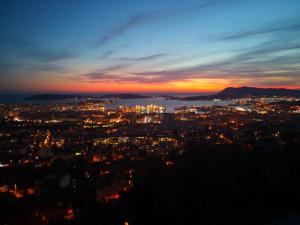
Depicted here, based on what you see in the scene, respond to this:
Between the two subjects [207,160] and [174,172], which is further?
[207,160]

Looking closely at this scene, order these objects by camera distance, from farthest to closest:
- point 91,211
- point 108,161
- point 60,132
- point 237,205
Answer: point 60,132 → point 108,161 → point 91,211 → point 237,205

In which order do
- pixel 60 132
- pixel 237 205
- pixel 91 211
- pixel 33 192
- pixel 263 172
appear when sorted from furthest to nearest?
pixel 60 132
pixel 33 192
pixel 263 172
pixel 91 211
pixel 237 205

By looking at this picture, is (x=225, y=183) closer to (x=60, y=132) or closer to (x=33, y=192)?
(x=33, y=192)

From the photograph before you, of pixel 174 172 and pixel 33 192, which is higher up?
pixel 174 172

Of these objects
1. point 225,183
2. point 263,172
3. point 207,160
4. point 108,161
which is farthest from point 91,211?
point 108,161

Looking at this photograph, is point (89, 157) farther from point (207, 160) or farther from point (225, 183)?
point (225, 183)

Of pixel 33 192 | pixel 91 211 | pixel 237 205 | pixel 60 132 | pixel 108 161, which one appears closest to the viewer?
pixel 237 205

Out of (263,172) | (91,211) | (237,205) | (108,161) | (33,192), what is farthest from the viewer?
(108,161)

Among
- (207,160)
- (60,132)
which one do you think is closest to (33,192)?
(207,160)

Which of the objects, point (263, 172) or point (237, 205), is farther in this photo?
point (263, 172)
